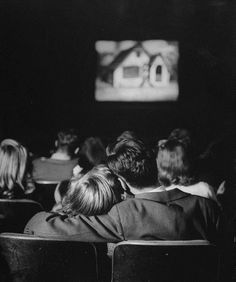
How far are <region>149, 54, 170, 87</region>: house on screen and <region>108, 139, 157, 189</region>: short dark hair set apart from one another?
1.68 metres

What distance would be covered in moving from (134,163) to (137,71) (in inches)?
77.7

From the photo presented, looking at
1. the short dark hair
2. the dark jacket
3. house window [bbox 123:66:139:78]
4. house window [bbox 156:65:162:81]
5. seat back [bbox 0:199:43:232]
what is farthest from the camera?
house window [bbox 156:65:162:81]

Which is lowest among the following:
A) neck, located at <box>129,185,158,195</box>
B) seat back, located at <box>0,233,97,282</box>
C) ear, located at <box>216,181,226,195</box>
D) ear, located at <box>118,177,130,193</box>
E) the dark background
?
seat back, located at <box>0,233,97,282</box>

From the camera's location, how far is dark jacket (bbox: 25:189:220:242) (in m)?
1.17

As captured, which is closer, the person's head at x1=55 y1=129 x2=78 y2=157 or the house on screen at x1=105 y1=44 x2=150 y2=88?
the person's head at x1=55 y1=129 x2=78 y2=157

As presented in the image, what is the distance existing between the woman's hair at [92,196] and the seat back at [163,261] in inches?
9.5

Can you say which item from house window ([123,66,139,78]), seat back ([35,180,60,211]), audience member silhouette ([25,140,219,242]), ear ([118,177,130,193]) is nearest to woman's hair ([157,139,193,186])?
ear ([118,177,130,193])

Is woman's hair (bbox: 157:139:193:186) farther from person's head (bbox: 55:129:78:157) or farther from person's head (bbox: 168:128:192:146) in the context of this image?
person's head (bbox: 55:129:78:157)

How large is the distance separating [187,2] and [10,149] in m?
1.23

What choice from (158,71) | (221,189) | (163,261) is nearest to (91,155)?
(221,189)

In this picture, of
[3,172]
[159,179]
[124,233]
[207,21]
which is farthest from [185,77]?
[124,233]

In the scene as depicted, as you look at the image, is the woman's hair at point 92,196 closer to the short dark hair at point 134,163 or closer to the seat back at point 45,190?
the short dark hair at point 134,163

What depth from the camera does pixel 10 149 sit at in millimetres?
1828

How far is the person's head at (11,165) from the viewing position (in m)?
1.78
